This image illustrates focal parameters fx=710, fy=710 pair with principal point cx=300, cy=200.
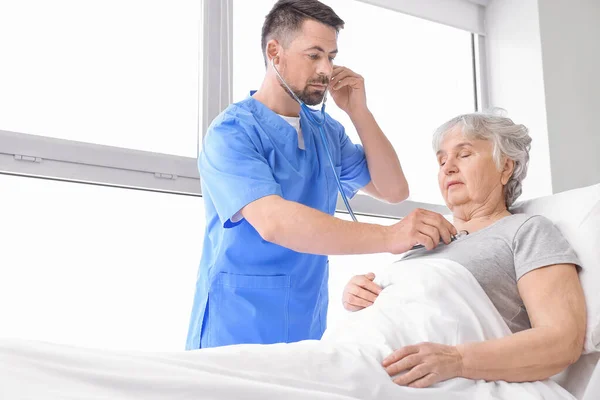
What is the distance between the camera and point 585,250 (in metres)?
1.48

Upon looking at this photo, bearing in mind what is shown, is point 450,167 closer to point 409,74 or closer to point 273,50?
point 273,50

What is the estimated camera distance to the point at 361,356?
121 centimetres

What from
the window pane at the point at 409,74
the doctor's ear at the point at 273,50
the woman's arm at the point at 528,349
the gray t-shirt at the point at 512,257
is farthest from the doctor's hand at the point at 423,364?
the window pane at the point at 409,74

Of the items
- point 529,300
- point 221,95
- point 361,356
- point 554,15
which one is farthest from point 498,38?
point 361,356

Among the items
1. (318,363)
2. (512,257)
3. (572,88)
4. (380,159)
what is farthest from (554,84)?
(318,363)

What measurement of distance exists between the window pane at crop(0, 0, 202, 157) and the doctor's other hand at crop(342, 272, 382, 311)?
979 millimetres

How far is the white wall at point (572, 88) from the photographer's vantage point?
281 centimetres

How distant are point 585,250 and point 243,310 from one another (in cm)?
80

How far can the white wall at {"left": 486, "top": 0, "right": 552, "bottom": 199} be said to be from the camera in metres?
2.82

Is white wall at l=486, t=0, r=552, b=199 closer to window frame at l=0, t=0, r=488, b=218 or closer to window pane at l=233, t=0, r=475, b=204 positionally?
window pane at l=233, t=0, r=475, b=204

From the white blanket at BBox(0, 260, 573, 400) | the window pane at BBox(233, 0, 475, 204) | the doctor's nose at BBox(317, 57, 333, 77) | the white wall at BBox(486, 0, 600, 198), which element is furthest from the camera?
the window pane at BBox(233, 0, 475, 204)

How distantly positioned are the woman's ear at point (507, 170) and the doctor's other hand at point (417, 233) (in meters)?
0.26

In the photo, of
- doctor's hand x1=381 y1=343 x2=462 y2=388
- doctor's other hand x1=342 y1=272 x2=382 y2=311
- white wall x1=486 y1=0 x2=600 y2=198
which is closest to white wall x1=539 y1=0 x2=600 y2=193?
white wall x1=486 y1=0 x2=600 y2=198

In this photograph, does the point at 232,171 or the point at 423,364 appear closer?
the point at 423,364
